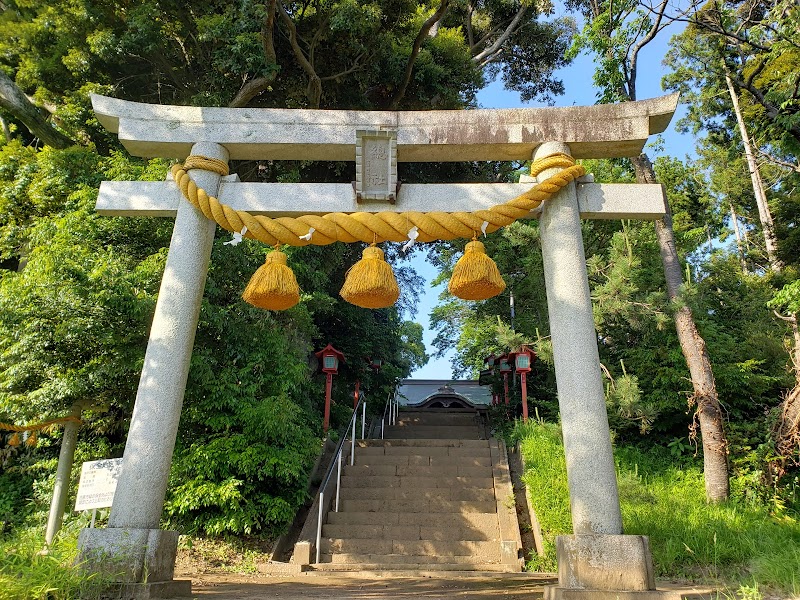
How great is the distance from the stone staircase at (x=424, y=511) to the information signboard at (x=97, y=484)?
2517mm

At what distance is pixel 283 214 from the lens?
4418 millimetres

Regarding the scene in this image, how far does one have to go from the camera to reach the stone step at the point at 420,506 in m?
7.14

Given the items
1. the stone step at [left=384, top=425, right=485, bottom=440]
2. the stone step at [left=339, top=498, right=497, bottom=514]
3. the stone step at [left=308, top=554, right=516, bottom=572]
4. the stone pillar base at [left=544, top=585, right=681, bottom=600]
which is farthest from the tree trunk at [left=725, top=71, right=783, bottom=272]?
the stone pillar base at [left=544, top=585, right=681, bottom=600]

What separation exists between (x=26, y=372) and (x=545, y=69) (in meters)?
13.7

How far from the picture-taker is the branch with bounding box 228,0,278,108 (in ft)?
27.1

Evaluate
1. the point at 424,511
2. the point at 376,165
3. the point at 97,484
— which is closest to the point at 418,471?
the point at 424,511

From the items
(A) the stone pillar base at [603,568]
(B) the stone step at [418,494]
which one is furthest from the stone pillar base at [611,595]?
(B) the stone step at [418,494]

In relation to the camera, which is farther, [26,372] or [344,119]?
[26,372]

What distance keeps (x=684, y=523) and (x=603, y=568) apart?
2.73 meters

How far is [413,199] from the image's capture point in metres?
4.43

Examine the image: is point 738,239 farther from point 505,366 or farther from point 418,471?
point 418,471

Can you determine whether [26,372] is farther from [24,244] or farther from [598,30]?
[598,30]

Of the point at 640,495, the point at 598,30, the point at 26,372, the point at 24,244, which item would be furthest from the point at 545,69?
the point at 26,372

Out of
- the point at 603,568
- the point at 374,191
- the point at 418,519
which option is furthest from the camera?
the point at 418,519
